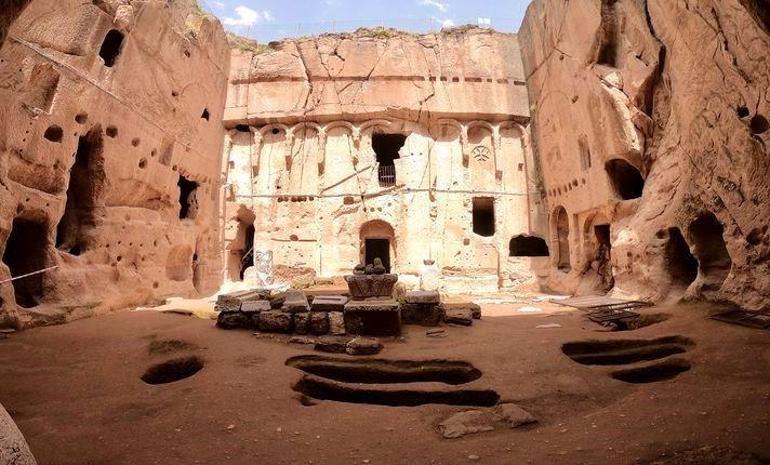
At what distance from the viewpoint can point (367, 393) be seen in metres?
4.77

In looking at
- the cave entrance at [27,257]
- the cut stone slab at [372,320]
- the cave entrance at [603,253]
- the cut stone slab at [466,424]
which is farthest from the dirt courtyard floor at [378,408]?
the cave entrance at [603,253]

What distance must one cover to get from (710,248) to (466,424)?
303 inches

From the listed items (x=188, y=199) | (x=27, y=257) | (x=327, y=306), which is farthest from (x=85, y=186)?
(x=327, y=306)

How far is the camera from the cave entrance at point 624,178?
1279 cm

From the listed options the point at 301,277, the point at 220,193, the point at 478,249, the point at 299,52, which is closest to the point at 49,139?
the point at 220,193

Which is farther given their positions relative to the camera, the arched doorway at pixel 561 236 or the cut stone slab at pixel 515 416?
the arched doorway at pixel 561 236

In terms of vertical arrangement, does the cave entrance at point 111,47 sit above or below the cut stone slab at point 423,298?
above

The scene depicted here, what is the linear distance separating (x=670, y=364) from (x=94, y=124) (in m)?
12.7

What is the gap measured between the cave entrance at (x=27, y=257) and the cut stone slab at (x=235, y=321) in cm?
439

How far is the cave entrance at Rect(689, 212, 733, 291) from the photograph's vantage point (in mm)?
8117

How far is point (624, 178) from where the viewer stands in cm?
1303

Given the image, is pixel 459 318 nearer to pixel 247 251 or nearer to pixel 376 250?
pixel 376 250

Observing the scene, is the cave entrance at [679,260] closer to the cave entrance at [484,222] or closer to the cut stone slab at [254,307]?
the cut stone slab at [254,307]

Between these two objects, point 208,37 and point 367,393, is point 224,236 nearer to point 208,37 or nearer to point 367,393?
point 208,37
